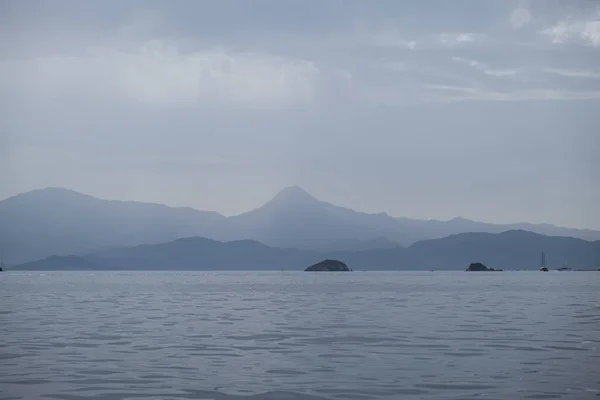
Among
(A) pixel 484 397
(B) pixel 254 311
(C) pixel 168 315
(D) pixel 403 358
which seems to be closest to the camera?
(A) pixel 484 397

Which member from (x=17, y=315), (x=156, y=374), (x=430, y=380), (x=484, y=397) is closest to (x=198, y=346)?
(x=156, y=374)

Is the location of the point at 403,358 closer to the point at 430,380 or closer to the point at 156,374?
the point at 430,380

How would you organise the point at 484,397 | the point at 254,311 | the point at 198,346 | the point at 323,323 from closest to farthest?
the point at 484,397, the point at 198,346, the point at 323,323, the point at 254,311

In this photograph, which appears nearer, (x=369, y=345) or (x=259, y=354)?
(x=259, y=354)

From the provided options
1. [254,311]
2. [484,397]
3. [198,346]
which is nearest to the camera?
[484,397]

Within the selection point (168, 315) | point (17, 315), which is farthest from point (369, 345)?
point (17, 315)

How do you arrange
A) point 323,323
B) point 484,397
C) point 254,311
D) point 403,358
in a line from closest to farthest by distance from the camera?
1. point 484,397
2. point 403,358
3. point 323,323
4. point 254,311

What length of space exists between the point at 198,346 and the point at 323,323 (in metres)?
18.0

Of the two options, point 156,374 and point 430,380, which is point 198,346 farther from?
point 430,380

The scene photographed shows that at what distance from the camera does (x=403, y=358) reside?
34219 millimetres

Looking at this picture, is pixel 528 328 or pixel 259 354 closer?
pixel 259 354

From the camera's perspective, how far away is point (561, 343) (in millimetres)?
40625

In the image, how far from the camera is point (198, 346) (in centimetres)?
3934

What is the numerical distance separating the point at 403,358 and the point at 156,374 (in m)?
11.6
